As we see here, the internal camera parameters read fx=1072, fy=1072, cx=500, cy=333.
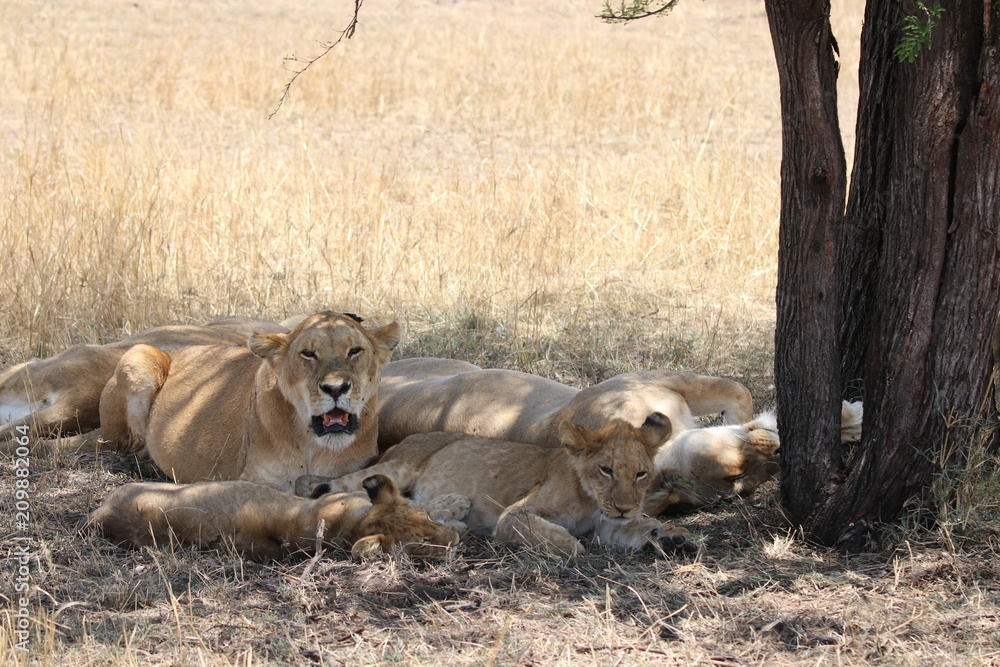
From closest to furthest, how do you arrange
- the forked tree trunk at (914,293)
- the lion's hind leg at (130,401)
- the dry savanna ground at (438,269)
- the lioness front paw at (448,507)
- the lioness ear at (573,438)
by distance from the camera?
the dry savanna ground at (438,269), the forked tree trunk at (914,293), the lioness ear at (573,438), the lioness front paw at (448,507), the lion's hind leg at (130,401)

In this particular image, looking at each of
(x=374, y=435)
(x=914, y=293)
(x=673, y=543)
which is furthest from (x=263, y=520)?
(x=914, y=293)

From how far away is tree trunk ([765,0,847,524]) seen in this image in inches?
153

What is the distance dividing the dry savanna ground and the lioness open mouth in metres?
0.76

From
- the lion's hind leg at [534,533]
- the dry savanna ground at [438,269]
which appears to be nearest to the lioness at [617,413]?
the dry savanna ground at [438,269]

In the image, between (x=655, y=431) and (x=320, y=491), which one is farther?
(x=320, y=491)

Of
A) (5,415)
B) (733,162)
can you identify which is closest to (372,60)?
(733,162)

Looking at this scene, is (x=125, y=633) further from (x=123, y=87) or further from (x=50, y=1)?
(x=50, y=1)

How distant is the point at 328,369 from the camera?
462cm

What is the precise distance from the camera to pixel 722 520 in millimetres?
4645

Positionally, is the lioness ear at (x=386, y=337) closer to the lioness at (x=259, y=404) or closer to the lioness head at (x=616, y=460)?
the lioness at (x=259, y=404)

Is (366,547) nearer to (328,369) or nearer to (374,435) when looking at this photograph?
(328,369)

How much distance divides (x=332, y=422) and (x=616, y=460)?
1.32 metres

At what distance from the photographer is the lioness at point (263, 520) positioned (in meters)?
4.19

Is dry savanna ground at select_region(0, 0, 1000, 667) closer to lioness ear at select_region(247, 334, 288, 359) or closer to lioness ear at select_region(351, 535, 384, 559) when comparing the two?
lioness ear at select_region(351, 535, 384, 559)
